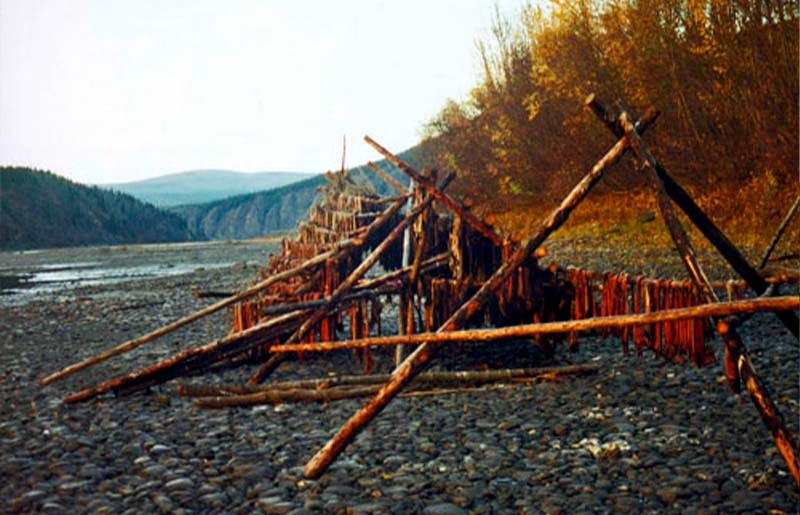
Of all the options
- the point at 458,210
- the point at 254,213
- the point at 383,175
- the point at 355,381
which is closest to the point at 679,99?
the point at 383,175

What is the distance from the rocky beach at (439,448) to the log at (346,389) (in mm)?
131

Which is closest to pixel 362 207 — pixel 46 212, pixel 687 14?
pixel 687 14

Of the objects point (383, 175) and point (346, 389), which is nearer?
point (346, 389)

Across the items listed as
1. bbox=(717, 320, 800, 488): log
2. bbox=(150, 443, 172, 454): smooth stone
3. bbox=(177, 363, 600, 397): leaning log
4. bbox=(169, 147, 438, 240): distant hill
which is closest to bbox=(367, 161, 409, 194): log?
bbox=(177, 363, 600, 397): leaning log

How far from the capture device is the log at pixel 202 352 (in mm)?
8805

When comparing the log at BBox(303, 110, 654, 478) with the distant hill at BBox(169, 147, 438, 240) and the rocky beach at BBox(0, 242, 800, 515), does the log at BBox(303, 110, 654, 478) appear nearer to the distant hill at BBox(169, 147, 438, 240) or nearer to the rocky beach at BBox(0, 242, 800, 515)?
the rocky beach at BBox(0, 242, 800, 515)

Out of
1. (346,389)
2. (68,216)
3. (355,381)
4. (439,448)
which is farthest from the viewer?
(68,216)

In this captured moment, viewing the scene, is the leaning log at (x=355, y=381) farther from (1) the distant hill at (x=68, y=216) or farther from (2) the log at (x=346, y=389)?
(1) the distant hill at (x=68, y=216)

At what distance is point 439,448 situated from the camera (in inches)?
257

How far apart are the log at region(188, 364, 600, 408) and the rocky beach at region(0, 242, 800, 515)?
131 mm

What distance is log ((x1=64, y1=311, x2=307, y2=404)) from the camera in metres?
8.80

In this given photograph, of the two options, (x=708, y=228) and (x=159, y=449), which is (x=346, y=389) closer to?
(x=159, y=449)

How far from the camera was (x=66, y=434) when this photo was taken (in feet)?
24.7

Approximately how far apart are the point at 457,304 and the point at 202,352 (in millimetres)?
3469
